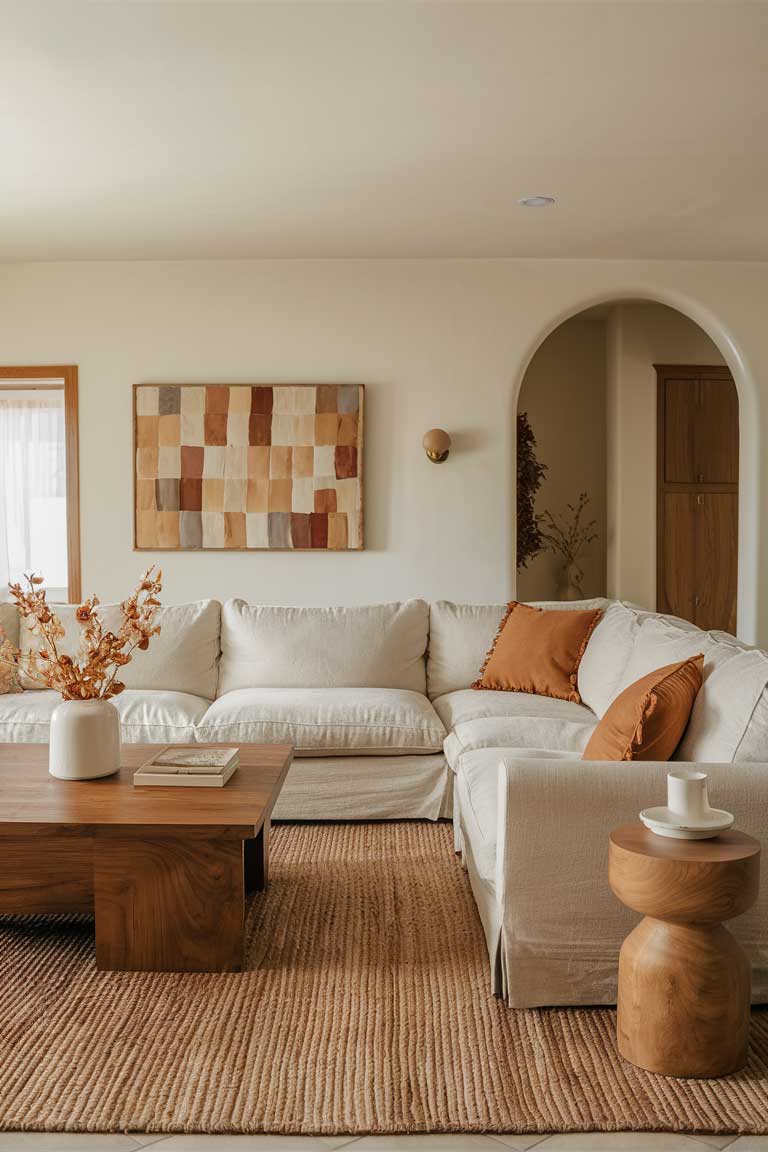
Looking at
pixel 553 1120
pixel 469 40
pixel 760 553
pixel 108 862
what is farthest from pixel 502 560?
pixel 553 1120

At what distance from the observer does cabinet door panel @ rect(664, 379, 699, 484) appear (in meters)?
6.87

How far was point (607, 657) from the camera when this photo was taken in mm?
3852

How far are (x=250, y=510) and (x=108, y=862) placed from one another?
311cm

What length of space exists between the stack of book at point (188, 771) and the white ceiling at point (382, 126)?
82.8 inches

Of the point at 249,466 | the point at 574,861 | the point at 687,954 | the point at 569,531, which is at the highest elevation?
the point at 249,466

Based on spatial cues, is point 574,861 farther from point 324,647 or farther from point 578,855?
point 324,647

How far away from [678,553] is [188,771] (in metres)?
4.74

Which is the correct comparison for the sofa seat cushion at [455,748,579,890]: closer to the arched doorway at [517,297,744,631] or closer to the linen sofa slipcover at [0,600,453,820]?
the linen sofa slipcover at [0,600,453,820]

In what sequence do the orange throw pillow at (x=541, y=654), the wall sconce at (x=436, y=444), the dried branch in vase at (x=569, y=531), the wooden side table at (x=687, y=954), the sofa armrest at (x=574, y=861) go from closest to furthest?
the wooden side table at (x=687, y=954), the sofa armrest at (x=574, y=861), the orange throw pillow at (x=541, y=654), the wall sconce at (x=436, y=444), the dried branch in vase at (x=569, y=531)

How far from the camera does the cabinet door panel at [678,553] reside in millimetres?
6875

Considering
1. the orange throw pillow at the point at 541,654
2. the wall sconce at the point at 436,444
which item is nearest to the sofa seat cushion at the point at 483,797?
the orange throw pillow at the point at 541,654

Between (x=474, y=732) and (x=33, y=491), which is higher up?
(x=33, y=491)

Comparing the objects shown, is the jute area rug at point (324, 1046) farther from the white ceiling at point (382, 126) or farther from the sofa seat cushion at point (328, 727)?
the white ceiling at point (382, 126)

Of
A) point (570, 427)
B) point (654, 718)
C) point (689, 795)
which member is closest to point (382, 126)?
point (654, 718)
